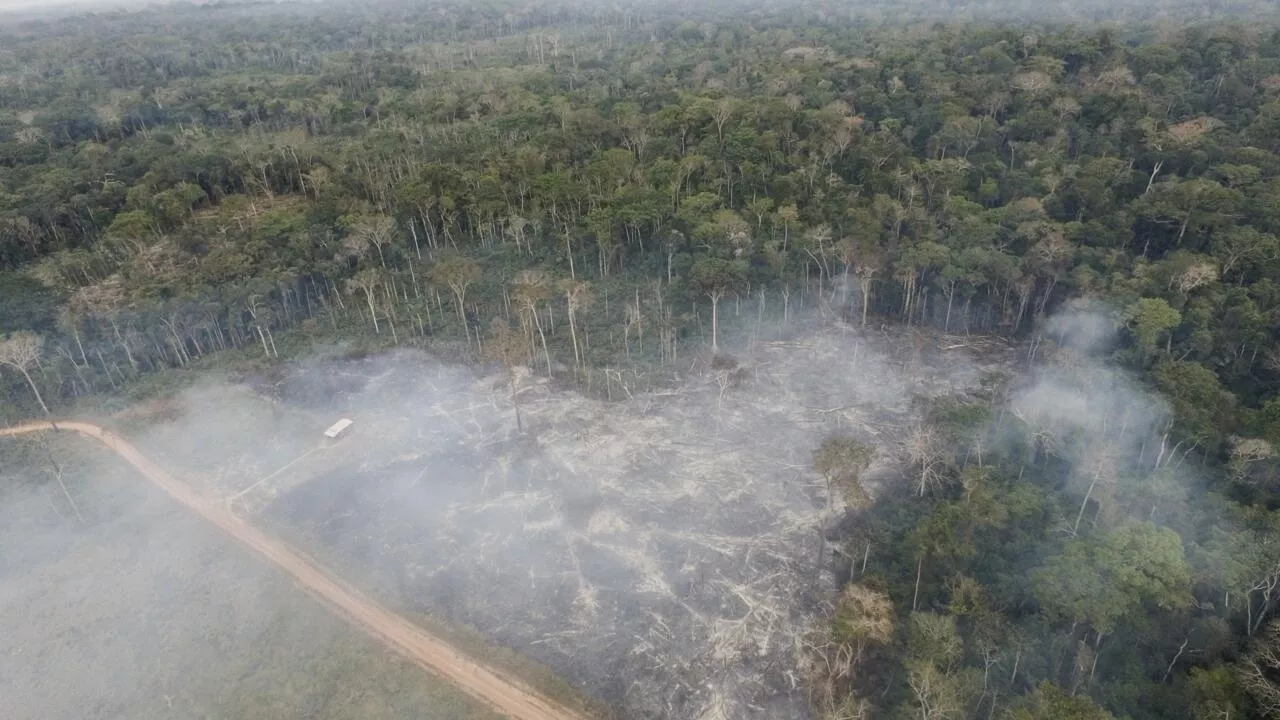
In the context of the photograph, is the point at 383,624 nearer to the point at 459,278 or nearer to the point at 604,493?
the point at 604,493

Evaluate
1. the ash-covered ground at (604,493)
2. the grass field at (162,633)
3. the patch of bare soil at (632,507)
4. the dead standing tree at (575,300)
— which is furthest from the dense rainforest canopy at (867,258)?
the grass field at (162,633)

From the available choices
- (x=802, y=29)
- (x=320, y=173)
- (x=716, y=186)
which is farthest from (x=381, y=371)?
(x=802, y=29)

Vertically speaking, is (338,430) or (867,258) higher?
(867,258)

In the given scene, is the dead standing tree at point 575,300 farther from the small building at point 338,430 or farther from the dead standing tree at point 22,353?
the dead standing tree at point 22,353

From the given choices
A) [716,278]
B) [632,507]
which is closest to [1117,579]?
[632,507]

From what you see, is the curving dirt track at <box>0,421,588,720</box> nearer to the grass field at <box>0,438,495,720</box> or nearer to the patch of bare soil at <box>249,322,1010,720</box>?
the grass field at <box>0,438,495,720</box>

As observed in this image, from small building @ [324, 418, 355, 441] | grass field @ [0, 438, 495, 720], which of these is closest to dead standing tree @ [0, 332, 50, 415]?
grass field @ [0, 438, 495, 720]
